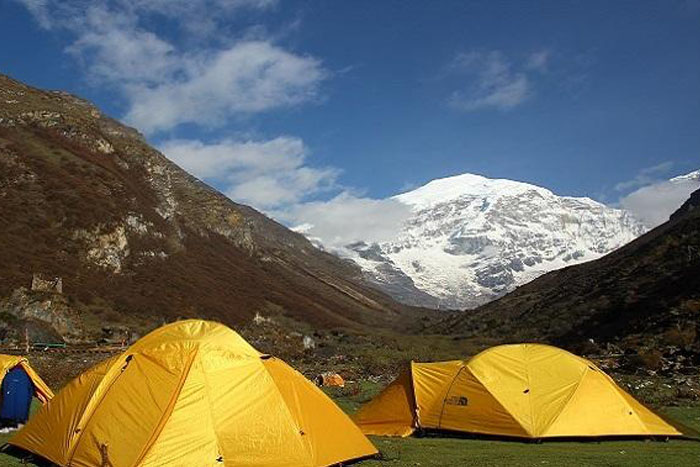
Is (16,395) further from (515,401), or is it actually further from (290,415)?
(515,401)

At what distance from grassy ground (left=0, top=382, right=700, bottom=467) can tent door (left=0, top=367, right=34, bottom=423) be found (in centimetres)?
66

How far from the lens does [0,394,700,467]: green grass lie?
11391 millimetres

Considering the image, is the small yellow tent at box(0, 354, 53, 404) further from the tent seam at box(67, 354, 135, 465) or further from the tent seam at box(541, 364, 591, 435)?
the tent seam at box(541, 364, 591, 435)

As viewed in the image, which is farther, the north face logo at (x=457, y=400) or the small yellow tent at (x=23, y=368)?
the small yellow tent at (x=23, y=368)

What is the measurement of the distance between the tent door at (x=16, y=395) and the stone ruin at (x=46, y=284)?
43224mm

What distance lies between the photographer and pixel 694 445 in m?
13.3

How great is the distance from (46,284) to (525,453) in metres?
53.9

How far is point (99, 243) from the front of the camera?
226 ft

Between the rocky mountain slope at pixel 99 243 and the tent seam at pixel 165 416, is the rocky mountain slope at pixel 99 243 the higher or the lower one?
the higher one

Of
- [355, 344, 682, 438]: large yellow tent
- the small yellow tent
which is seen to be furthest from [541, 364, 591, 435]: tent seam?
the small yellow tent

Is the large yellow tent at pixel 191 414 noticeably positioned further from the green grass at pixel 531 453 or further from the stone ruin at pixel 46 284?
the stone ruin at pixel 46 284

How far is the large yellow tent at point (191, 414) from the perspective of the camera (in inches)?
400

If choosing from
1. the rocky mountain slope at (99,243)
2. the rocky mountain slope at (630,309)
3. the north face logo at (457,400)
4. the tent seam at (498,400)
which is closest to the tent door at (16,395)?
the north face logo at (457,400)

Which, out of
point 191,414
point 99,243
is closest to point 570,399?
point 191,414
